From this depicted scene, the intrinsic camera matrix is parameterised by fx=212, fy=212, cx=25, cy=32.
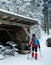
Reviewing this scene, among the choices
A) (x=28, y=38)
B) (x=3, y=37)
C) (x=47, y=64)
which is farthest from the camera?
(x=3, y=37)

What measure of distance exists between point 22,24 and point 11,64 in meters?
4.47

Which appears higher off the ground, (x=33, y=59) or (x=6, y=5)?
(x=6, y=5)

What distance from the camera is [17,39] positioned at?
17.7 meters

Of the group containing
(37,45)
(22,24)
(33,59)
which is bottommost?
(33,59)

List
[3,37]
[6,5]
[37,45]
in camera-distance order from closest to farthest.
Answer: [37,45] < [3,37] < [6,5]

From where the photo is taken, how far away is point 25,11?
100 feet

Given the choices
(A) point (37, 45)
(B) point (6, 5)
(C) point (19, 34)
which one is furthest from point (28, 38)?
(B) point (6, 5)

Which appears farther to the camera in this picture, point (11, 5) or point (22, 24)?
point (11, 5)

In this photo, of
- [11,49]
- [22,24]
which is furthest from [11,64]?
[22,24]

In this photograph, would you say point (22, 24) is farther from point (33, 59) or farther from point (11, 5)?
point (11, 5)

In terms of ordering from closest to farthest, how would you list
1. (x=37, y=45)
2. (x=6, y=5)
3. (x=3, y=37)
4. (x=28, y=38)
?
1. (x=37, y=45)
2. (x=28, y=38)
3. (x=3, y=37)
4. (x=6, y=5)

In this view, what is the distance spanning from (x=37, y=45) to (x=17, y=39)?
408cm

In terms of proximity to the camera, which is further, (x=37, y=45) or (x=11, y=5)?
(x=11, y=5)

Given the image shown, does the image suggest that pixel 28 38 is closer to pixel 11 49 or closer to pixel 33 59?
pixel 11 49
